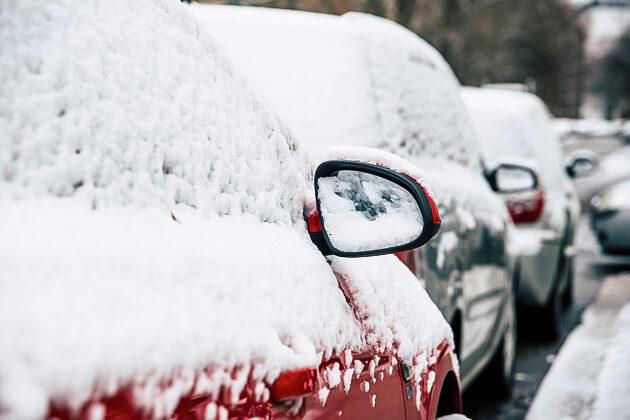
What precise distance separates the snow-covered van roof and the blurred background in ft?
19.3

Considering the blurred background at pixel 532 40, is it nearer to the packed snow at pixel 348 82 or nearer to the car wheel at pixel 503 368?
the car wheel at pixel 503 368

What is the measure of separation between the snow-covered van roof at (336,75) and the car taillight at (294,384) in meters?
1.87

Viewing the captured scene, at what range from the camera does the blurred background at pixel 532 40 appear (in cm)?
2866

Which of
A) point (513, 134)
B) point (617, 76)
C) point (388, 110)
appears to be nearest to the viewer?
point (388, 110)

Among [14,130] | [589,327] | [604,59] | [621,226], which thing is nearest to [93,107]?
[14,130]

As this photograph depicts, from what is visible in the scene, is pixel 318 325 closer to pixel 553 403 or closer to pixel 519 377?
pixel 553 403

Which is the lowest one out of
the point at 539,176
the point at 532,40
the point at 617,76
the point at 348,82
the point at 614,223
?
the point at 614,223

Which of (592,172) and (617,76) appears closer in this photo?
(592,172)

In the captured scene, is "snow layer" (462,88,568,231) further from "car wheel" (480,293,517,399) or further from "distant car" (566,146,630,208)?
"car wheel" (480,293,517,399)

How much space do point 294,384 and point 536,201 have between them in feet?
18.0

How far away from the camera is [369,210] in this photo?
2252mm

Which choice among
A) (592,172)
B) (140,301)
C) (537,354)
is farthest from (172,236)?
(592,172)

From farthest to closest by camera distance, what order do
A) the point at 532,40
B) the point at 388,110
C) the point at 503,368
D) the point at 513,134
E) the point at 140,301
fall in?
the point at 532,40 → the point at 513,134 → the point at 503,368 → the point at 388,110 → the point at 140,301

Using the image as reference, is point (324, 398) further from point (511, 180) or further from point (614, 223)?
point (614, 223)
